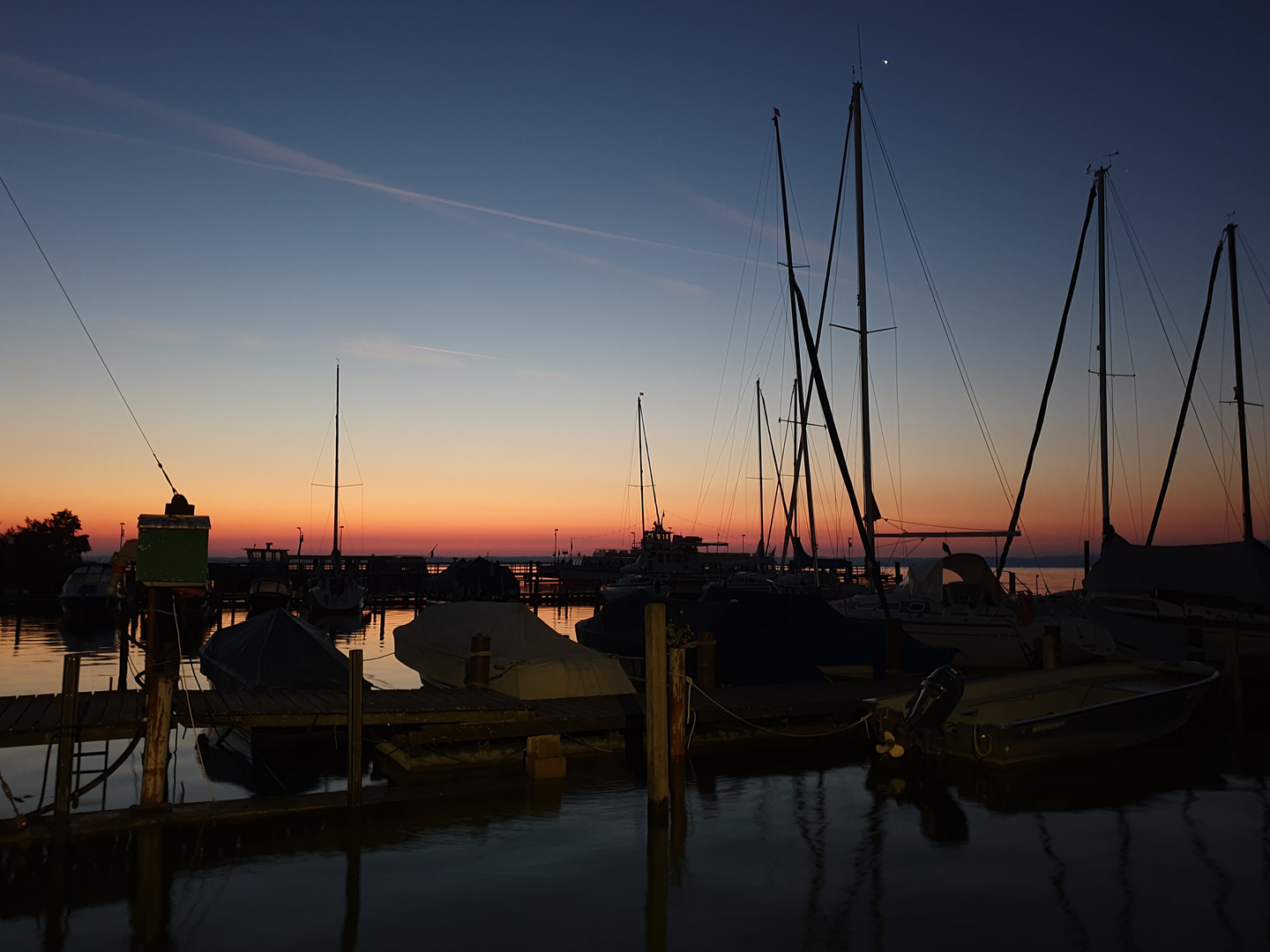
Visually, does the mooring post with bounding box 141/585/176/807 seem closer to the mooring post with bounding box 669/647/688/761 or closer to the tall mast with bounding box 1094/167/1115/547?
the mooring post with bounding box 669/647/688/761

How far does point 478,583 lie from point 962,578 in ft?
109

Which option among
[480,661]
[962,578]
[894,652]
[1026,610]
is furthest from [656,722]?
[962,578]

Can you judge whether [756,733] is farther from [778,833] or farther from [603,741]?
[778,833]

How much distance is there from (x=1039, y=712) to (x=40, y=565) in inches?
2641

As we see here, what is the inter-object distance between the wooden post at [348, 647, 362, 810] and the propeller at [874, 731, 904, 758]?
27.5 feet

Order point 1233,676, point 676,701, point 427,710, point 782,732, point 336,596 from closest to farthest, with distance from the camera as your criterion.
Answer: point 676,701 → point 427,710 → point 782,732 → point 1233,676 → point 336,596

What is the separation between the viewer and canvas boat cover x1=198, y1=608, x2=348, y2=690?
17.3m

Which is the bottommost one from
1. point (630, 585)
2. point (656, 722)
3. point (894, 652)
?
point (630, 585)

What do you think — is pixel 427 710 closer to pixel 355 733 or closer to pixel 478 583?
pixel 355 733

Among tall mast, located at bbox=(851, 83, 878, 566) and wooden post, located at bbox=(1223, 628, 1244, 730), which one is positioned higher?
tall mast, located at bbox=(851, 83, 878, 566)

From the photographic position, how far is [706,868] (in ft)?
35.6

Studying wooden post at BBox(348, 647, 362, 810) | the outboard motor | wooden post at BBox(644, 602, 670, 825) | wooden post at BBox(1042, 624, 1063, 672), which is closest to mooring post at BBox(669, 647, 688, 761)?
wooden post at BBox(644, 602, 670, 825)

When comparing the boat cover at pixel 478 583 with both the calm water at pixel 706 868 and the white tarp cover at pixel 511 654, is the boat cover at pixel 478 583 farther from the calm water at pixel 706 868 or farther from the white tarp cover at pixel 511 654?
the calm water at pixel 706 868

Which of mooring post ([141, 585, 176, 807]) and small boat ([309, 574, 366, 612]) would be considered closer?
mooring post ([141, 585, 176, 807])
